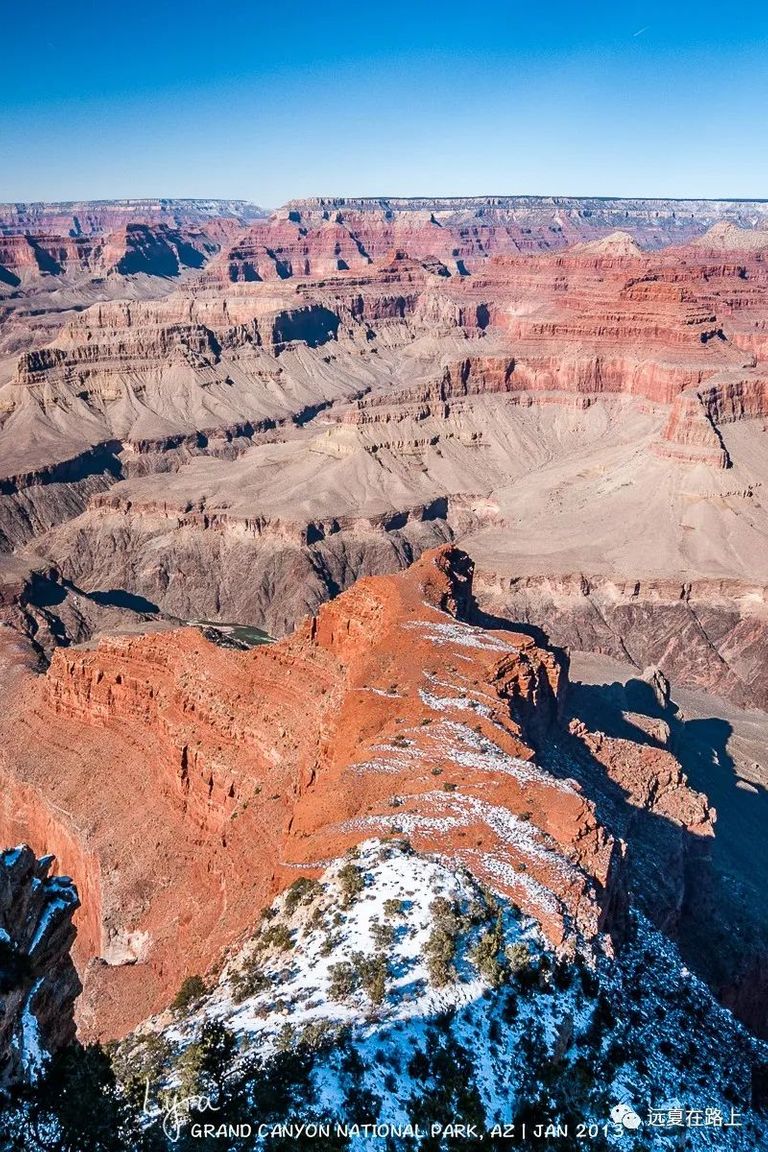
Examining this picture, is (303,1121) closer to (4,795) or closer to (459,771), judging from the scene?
(459,771)

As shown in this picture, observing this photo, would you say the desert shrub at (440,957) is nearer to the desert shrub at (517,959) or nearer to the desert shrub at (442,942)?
the desert shrub at (442,942)

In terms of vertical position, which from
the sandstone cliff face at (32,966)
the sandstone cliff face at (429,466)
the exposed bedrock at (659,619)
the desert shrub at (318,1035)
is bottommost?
the exposed bedrock at (659,619)

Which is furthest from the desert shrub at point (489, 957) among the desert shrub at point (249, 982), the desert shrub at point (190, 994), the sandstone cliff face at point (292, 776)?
the desert shrub at point (190, 994)

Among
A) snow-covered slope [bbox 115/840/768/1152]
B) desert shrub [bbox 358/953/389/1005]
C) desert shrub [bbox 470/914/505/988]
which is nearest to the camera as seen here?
snow-covered slope [bbox 115/840/768/1152]

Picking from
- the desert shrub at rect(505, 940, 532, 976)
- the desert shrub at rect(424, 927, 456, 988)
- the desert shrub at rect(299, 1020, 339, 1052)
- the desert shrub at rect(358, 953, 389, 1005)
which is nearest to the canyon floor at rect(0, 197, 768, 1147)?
the desert shrub at rect(505, 940, 532, 976)

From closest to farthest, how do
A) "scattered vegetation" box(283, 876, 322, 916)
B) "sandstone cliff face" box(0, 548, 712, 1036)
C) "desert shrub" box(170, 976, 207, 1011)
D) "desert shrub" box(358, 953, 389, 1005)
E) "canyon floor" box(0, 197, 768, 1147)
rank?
"desert shrub" box(358, 953, 389, 1005)
"desert shrub" box(170, 976, 207, 1011)
"scattered vegetation" box(283, 876, 322, 916)
"sandstone cliff face" box(0, 548, 712, 1036)
"canyon floor" box(0, 197, 768, 1147)

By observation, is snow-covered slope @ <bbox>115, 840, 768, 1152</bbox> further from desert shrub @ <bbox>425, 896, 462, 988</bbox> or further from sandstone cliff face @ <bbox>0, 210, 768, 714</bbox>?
sandstone cliff face @ <bbox>0, 210, 768, 714</bbox>

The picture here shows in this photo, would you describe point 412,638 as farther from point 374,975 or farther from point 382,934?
point 374,975
